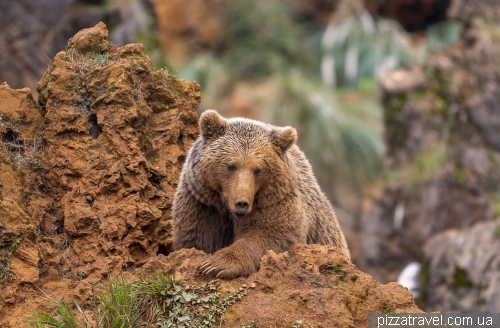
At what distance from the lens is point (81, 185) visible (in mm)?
6520

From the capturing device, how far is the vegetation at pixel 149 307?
5.40 metres

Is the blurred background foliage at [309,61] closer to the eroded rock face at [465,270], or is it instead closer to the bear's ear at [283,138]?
the eroded rock face at [465,270]

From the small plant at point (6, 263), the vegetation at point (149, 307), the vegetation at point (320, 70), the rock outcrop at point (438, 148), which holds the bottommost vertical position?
the vegetation at point (149, 307)

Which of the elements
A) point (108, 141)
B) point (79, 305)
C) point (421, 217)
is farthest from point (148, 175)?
point (421, 217)

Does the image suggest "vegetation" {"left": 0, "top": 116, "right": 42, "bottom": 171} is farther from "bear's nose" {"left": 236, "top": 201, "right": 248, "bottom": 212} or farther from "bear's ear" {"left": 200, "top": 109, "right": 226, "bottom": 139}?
"bear's nose" {"left": 236, "top": 201, "right": 248, "bottom": 212}

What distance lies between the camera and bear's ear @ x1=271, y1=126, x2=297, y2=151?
21.5 ft

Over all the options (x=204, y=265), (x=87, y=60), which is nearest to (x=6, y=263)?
(x=204, y=265)

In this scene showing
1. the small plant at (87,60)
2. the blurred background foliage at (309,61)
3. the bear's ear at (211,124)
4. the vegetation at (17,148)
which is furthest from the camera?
the blurred background foliage at (309,61)

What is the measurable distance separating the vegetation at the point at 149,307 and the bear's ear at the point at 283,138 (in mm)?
1440

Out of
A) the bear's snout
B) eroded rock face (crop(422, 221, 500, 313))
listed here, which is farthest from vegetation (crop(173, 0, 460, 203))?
the bear's snout

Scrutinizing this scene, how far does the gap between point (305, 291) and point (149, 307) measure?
1.13 meters

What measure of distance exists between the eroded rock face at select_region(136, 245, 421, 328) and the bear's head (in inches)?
22.5

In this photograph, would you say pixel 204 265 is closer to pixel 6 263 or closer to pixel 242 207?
pixel 242 207

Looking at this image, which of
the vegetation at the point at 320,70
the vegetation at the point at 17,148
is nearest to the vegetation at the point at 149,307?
the vegetation at the point at 17,148
